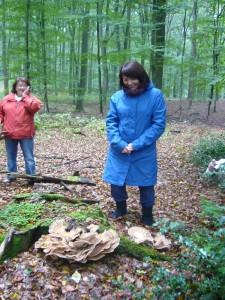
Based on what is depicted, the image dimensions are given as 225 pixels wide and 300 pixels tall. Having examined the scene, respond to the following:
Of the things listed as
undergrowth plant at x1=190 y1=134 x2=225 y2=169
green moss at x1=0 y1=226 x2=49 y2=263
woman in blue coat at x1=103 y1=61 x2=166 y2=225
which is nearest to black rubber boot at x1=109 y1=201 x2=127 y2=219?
woman in blue coat at x1=103 y1=61 x2=166 y2=225

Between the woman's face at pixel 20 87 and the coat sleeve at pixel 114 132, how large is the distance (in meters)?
2.36

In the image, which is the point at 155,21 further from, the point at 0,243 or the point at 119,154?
the point at 0,243

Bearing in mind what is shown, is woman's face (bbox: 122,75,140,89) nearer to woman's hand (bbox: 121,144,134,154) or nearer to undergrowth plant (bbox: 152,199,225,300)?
woman's hand (bbox: 121,144,134,154)

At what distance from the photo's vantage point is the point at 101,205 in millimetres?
5152

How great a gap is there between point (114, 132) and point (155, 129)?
0.54m

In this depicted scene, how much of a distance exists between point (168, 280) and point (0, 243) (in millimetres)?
1818

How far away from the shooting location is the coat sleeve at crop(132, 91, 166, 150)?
393 centimetres

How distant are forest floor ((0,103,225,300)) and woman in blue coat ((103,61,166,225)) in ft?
2.51

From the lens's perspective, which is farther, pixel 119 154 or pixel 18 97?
pixel 18 97

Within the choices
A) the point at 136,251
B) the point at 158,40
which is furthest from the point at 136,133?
the point at 158,40

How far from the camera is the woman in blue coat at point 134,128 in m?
3.93

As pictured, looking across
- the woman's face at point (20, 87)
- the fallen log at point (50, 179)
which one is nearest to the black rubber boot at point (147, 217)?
the fallen log at point (50, 179)

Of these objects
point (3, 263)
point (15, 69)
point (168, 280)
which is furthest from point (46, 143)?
point (168, 280)

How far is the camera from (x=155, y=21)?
1523 cm
